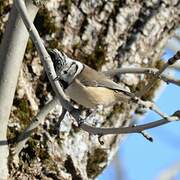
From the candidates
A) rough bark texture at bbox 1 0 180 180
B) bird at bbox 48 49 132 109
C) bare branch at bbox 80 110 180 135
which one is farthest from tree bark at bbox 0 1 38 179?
bare branch at bbox 80 110 180 135

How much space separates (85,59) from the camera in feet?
8.48

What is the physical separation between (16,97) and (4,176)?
1.20 feet

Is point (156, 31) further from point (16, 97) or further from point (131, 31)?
point (16, 97)

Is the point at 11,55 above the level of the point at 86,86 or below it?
above

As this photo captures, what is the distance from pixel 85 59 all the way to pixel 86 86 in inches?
14.9

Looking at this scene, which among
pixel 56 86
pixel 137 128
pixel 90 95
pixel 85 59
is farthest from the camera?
pixel 85 59

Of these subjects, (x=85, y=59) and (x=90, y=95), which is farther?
(x=85, y=59)

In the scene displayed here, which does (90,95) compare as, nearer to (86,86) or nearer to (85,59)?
(86,86)

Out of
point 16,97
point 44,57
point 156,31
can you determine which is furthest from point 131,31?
point 44,57

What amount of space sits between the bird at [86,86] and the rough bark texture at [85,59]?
0.26 metres

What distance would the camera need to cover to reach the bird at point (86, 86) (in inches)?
83.4

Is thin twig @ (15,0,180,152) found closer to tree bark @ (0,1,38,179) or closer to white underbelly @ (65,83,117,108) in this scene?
tree bark @ (0,1,38,179)

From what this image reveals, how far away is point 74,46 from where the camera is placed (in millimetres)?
2561

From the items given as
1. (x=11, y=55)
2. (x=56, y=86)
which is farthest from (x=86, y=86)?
(x=56, y=86)
